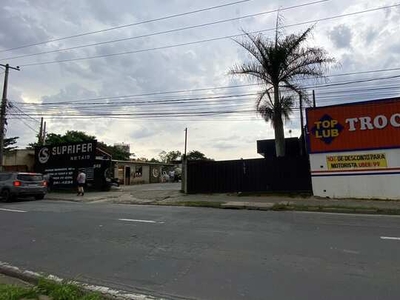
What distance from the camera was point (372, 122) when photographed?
16422mm

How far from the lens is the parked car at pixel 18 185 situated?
20.2m

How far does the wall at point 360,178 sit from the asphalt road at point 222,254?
16.9 feet

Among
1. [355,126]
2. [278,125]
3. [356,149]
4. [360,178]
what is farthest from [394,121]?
[278,125]

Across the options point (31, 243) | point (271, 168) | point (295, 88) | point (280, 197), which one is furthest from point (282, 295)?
point (295, 88)

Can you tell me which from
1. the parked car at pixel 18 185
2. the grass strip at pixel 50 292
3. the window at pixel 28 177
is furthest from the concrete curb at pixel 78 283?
the window at pixel 28 177

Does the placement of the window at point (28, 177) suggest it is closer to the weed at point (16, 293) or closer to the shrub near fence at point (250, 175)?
the shrub near fence at point (250, 175)

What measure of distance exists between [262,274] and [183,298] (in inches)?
57.9

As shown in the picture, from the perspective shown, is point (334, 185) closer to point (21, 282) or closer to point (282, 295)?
point (282, 295)

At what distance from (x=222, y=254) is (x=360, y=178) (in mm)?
11751

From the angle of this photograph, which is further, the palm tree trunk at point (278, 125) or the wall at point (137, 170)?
the wall at point (137, 170)

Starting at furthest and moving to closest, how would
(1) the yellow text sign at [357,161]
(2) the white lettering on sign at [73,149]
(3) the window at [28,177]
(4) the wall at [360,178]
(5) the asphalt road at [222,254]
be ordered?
1. (2) the white lettering on sign at [73,149]
2. (3) the window at [28,177]
3. (1) the yellow text sign at [357,161]
4. (4) the wall at [360,178]
5. (5) the asphalt road at [222,254]

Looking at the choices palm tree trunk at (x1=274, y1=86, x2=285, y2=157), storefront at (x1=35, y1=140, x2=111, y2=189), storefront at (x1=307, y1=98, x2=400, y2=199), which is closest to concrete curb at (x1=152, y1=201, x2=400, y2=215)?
storefront at (x1=307, y1=98, x2=400, y2=199)

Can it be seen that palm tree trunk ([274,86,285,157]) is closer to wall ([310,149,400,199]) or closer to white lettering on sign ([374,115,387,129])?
wall ([310,149,400,199])

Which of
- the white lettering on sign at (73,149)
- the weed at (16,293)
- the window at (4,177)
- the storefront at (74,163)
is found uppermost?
the white lettering on sign at (73,149)
